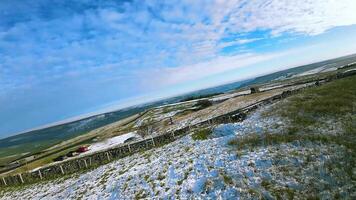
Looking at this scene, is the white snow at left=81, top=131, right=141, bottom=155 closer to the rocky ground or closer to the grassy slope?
the rocky ground

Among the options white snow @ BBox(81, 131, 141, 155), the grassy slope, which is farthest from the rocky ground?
white snow @ BBox(81, 131, 141, 155)

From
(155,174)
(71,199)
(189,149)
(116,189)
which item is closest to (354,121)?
(189,149)

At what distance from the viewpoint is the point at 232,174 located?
14.9 m

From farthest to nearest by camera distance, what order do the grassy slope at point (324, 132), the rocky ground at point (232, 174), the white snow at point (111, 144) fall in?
the white snow at point (111, 144) < the grassy slope at point (324, 132) < the rocky ground at point (232, 174)

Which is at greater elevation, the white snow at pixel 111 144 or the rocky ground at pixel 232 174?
the rocky ground at pixel 232 174

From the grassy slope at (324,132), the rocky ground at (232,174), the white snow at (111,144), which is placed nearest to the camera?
the rocky ground at (232,174)

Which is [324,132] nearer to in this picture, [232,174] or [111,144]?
[232,174]

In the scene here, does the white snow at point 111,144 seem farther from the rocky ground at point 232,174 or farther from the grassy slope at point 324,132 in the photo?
the grassy slope at point 324,132

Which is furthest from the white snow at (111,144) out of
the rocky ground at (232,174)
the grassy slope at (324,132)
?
the grassy slope at (324,132)

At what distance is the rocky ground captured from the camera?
1282 cm

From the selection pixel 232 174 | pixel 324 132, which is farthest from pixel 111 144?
pixel 324 132

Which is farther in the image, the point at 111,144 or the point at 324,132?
the point at 111,144

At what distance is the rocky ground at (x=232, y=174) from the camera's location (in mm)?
12820

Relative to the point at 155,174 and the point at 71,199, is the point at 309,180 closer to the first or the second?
the point at 155,174
